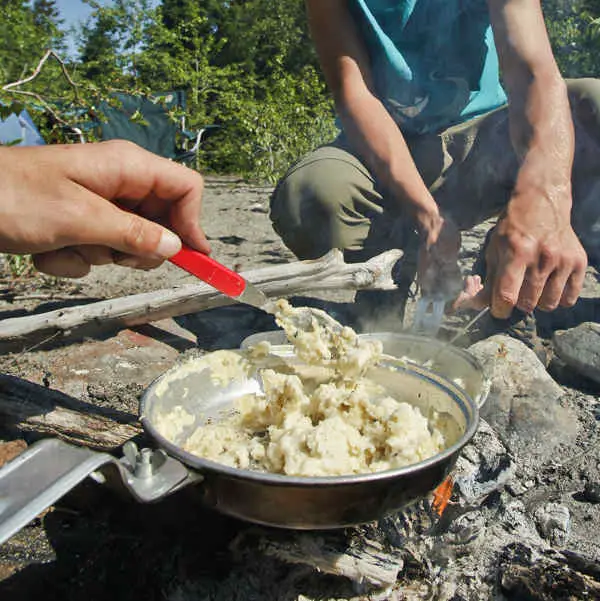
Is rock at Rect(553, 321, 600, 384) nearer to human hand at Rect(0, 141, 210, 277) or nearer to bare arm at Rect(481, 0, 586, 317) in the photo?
bare arm at Rect(481, 0, 586, 317)

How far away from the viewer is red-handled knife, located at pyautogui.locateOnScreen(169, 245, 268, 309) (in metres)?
1.51

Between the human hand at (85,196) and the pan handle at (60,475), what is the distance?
1.71 ft

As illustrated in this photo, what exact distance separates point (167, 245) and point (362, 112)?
1.77m

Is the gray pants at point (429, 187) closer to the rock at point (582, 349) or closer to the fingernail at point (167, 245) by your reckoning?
the rock at point (582, 349)

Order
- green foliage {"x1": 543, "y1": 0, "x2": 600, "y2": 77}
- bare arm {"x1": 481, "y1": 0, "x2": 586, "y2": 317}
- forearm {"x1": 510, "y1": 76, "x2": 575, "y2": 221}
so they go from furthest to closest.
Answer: green foliage {"x1": 543, "y1": 0, "x2": 600, "y2": 77} → forearm {"x1": 510, "y1": 76, "x2": 575, "y2": 221} → bare arm {"x1": 481, "y1": 0, "x2": 586, "y2": 317}

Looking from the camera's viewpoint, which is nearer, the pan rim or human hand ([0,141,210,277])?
the pan rim

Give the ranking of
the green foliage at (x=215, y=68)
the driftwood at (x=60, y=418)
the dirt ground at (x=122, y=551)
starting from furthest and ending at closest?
the green foliage at (x=215, y=68) → the driftwood at (x=60, y=418) → the dirt ground at (x=122, y=551)

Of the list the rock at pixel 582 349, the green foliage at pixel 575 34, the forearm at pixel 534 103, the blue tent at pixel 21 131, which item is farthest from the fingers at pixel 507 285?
the green foliage at pixel 575 34

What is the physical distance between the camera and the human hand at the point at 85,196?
4.09ft

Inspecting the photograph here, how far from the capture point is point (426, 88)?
9.77 feet

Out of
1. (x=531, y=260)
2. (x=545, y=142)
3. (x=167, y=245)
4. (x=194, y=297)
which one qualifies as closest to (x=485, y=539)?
(x=531, y=260)

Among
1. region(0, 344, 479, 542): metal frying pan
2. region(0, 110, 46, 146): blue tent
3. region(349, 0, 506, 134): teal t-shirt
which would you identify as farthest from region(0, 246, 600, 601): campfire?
region(0, 110, 46, 146): blue tent

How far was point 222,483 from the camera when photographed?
3.58ft

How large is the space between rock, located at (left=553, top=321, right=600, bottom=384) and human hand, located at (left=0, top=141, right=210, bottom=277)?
1.93 metres
